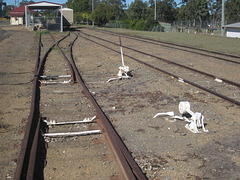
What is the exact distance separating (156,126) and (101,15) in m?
73.9

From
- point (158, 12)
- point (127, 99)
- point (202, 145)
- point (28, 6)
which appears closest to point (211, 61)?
point (127, 99)

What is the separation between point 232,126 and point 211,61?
31.3 feet

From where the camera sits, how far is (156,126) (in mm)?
6031

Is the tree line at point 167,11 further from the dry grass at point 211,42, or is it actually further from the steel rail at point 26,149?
the steel rail at point 26,149

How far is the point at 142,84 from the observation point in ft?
32.0

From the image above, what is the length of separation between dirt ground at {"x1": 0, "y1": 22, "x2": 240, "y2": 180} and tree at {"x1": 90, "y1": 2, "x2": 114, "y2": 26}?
68149 millimetres

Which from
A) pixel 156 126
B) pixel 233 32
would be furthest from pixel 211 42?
pixel 156 126

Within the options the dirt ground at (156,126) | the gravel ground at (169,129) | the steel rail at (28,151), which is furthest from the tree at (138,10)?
the steel rail at (28,151)

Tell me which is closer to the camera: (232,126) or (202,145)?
(202,145)

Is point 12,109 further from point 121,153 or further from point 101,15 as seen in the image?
point 101,15

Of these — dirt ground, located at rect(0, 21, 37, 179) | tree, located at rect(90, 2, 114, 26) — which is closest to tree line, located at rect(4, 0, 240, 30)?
tree, located at rect(90, 2, 114, 26)

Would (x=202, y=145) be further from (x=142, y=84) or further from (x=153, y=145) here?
(x=142, y=84)

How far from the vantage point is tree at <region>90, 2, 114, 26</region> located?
7681cm

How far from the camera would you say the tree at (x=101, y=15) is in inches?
3024
